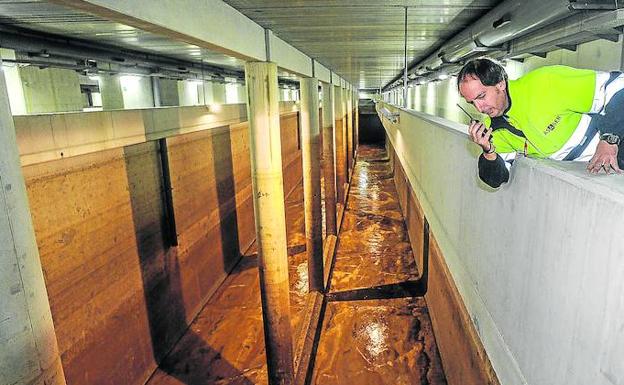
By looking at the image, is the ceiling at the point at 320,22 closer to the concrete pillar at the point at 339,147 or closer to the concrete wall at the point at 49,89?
the concrete wall at the point at 49,89

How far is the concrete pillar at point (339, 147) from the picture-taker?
1748 cm

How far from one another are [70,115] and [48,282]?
7.59 ft

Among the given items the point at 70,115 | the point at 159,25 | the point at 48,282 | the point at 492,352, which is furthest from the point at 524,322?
the point at 70,115

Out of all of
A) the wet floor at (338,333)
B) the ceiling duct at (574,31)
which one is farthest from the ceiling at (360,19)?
the wet floor at (338,333)

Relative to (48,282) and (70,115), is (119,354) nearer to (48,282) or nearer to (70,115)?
(48,282)

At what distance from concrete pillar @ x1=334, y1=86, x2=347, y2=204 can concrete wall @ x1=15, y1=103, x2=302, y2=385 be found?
6.90 m

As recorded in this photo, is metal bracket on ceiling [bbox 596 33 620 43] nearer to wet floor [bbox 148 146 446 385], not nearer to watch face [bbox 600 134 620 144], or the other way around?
watch face [bbox 600 134 620 144]

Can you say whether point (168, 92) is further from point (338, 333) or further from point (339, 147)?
point (338, 333)

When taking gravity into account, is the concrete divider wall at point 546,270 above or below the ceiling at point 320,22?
below

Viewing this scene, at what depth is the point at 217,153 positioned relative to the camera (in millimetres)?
11742

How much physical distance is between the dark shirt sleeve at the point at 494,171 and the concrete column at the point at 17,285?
260 centimetres

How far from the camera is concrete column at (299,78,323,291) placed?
1023 cm

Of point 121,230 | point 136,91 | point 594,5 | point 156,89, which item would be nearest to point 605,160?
point 594,5

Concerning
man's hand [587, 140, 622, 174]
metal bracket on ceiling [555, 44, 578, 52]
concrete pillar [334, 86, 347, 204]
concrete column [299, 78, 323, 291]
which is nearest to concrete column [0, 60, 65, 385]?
man's hand [587, 140, 622, 174]
